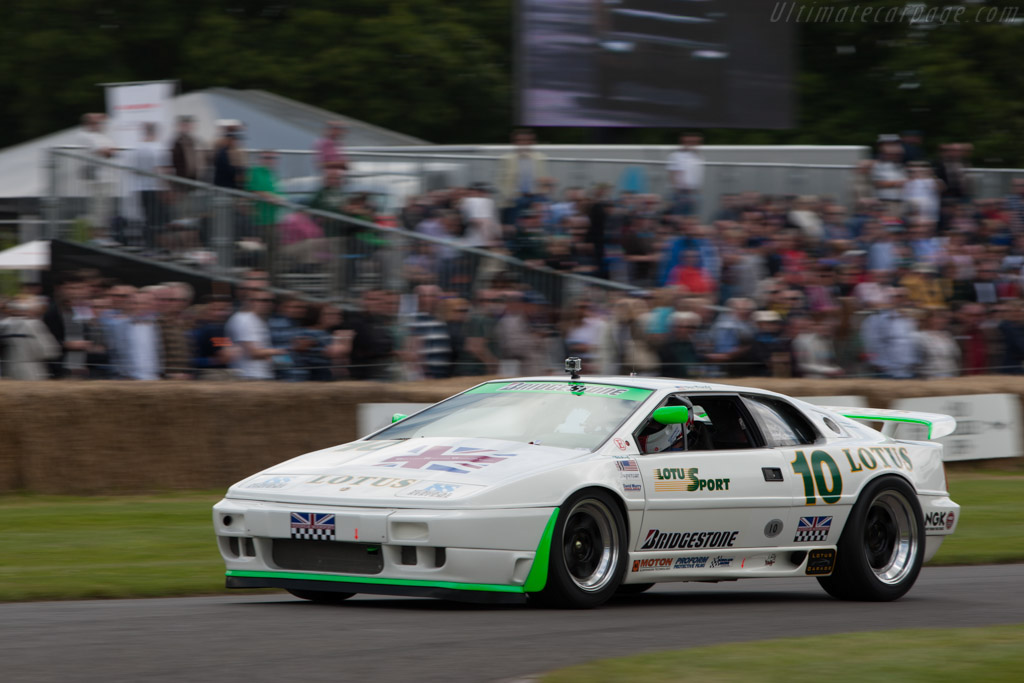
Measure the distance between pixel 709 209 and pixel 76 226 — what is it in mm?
7451

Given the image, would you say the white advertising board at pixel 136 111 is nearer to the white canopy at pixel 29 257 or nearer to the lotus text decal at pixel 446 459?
the white canopy at pixel 29 257

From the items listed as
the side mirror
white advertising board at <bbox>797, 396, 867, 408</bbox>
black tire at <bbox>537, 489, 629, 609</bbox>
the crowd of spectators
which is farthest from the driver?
white advertising board at <bbox>797, 396, 867, 408</bbox>

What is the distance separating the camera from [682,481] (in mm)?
8219

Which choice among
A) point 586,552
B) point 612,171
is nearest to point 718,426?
point 586,552

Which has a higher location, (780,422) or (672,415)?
(672,415)

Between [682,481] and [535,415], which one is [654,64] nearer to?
[535,415]

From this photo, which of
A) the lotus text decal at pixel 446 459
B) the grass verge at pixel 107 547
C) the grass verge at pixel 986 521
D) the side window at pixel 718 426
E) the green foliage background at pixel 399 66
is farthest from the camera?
the green foliage background at pixel 399 66

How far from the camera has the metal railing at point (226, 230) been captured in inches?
601

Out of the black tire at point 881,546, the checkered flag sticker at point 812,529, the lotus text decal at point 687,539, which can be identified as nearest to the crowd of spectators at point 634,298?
A: the black tire at point 881,546

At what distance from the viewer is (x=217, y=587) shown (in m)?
9.05

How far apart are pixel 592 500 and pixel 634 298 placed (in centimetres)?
730

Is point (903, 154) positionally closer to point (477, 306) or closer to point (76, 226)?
point (477, 306)

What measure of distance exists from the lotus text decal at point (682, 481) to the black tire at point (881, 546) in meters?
1.17

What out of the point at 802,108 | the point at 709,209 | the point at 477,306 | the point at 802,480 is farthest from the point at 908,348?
the point at 802,108
